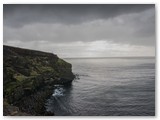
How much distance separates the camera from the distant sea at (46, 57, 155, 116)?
19.9ft

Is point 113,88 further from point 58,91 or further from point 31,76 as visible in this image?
point 31,76

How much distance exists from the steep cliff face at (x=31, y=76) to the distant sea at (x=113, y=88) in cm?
28

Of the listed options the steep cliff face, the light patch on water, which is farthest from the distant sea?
A: the steep cliff face

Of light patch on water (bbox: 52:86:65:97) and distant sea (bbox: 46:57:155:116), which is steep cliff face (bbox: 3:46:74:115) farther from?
distant sea (bbox: 46:57:155:116)

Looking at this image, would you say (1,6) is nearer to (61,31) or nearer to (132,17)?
(61,31)

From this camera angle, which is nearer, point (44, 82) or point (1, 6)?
point (1, 6)

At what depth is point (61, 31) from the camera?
6.38 metres

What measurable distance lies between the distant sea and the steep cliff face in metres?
0.28

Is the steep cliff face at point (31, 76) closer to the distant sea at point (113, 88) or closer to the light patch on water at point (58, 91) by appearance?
the light patch on water at point (58, 91)

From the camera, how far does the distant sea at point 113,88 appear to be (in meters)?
6.07

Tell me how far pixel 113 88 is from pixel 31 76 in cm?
211

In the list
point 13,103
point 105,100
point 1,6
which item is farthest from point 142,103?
point 1,6

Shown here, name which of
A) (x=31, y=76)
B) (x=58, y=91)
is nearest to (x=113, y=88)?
(x=58, y=91)

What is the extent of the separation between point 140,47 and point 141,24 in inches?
22.0
